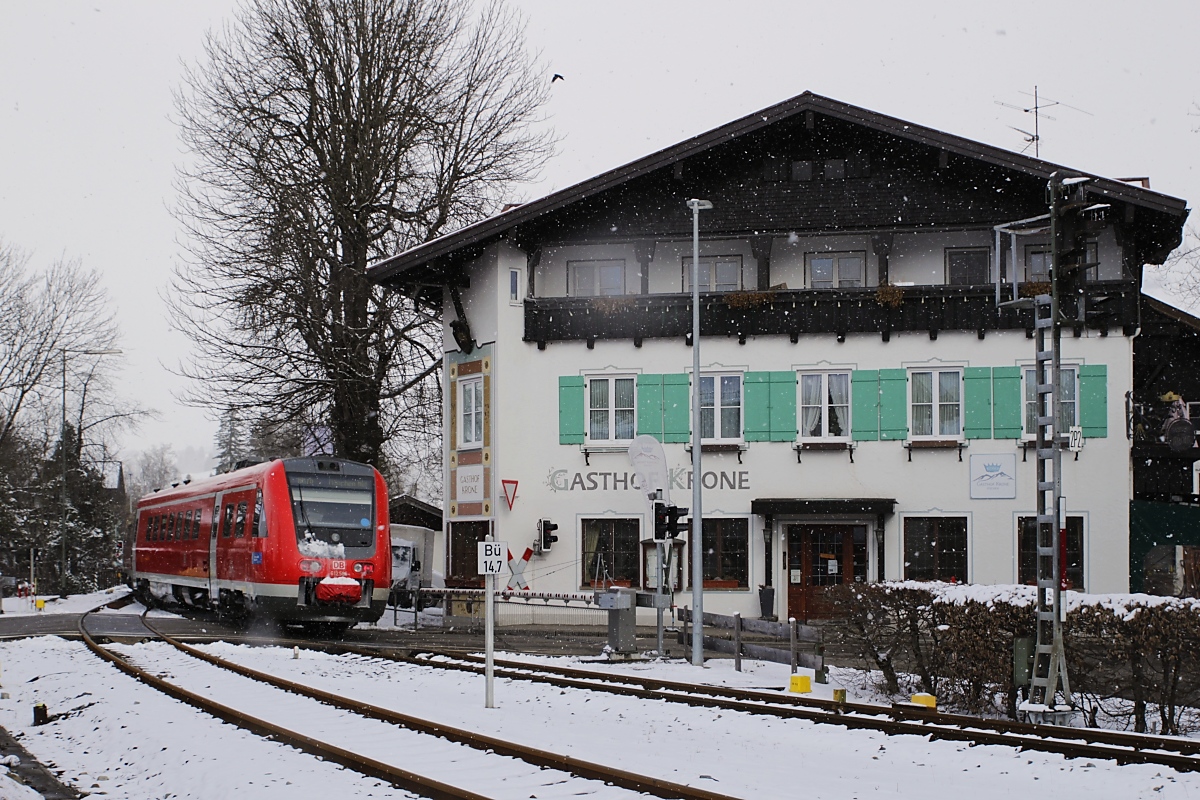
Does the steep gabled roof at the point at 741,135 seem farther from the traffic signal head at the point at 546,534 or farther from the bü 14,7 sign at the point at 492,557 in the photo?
the bü 14,7 sign at the point at 492,557

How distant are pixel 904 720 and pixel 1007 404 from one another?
16.2 m

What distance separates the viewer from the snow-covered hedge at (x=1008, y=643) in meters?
13.1

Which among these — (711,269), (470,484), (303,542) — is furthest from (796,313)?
(303,542)

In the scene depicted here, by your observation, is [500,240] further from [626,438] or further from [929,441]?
[929,441]

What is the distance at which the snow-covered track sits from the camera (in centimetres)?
1145

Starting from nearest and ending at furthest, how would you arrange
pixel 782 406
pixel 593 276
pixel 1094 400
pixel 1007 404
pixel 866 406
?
pixel 1094 400 → pixel 1007 404 → pixel 866 406 → pixel 782 406 → pixel 593 276

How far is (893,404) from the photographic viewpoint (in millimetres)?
28938

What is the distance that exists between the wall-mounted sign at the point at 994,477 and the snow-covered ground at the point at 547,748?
12521mm

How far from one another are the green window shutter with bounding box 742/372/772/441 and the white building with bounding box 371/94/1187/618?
50 mm

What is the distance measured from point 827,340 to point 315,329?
12757 millimetres

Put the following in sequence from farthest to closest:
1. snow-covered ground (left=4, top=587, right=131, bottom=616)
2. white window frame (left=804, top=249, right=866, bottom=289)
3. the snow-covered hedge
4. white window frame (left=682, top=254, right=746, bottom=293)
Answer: snow-covered ground (left=4, top=587, right=131, bottom=616) < white window frame (left=682, top=254, right=746, bottom=293) < white window frame (left=804, top=249, right=866, bottom=289) < the snow-covered hedge

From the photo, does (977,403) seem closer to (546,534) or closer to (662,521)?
(546,534)

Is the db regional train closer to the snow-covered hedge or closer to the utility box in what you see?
the utility box

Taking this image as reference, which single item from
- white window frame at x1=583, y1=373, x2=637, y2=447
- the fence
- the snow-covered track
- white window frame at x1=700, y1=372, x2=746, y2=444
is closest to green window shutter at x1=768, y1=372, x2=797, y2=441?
white window frame at x1=700, y1=372, x2=746, y2=444
